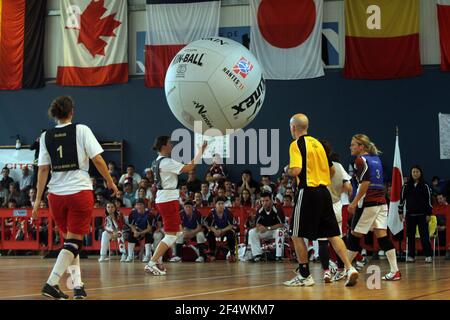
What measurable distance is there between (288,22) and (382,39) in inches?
95.3

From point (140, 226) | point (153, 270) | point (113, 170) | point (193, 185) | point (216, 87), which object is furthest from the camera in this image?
point (113, 170)

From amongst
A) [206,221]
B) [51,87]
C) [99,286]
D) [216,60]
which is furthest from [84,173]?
[51,87]

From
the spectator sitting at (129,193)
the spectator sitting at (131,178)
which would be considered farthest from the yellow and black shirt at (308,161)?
the spectator sitting at (131,178)

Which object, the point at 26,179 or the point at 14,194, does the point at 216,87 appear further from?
the point at 26,179

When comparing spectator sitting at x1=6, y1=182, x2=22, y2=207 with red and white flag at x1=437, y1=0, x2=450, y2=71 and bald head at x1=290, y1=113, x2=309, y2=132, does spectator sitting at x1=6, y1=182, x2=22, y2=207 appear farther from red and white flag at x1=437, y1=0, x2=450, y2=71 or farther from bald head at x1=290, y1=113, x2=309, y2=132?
bald head at x1=290, y1=113, x2=309, y2=132

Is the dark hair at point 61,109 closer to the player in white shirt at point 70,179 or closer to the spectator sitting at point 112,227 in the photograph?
the player in white shirt at point 70,179

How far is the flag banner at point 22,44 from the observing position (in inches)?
845

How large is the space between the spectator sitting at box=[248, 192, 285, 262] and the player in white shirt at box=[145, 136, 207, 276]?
173 inches

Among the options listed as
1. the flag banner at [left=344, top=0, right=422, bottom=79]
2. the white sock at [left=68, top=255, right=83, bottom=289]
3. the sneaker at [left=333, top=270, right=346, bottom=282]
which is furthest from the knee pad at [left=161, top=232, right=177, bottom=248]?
the flag banner at [left=344, top=0, right=422, bottom=79]

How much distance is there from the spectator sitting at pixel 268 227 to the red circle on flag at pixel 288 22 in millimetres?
5636

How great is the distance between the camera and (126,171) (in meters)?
21.0

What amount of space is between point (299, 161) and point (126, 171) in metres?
13.5

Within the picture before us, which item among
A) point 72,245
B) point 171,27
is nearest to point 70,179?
point 72,245

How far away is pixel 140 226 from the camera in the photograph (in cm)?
1584
